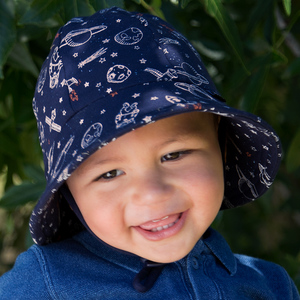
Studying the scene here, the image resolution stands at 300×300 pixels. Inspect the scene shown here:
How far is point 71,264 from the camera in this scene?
1.11 m

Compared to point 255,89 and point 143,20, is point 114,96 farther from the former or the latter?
point 255,89

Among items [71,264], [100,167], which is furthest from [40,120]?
[71,264]

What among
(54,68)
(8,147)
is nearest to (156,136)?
(54,68)

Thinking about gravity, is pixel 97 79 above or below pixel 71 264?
above

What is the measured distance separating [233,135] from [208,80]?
15 centimetres

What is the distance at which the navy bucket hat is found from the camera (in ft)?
3.10

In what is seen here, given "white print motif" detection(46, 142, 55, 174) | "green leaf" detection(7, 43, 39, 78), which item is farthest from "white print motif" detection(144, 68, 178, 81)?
"green leaf" detection(7, 43, 39, 78)

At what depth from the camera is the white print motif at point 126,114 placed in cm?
92

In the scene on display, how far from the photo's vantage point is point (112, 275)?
1.12m

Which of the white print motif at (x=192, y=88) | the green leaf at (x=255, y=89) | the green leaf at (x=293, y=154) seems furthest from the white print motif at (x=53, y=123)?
the green leaf at (x=293, y=154)

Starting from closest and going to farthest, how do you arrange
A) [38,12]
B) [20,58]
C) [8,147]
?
1. [38,12]
2. [20,58]
3. [8,147]

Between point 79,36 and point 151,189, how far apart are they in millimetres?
326

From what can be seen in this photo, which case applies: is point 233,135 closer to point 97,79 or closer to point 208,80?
point 208,80

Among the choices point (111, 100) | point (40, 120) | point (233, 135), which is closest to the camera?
point (111, 100)
